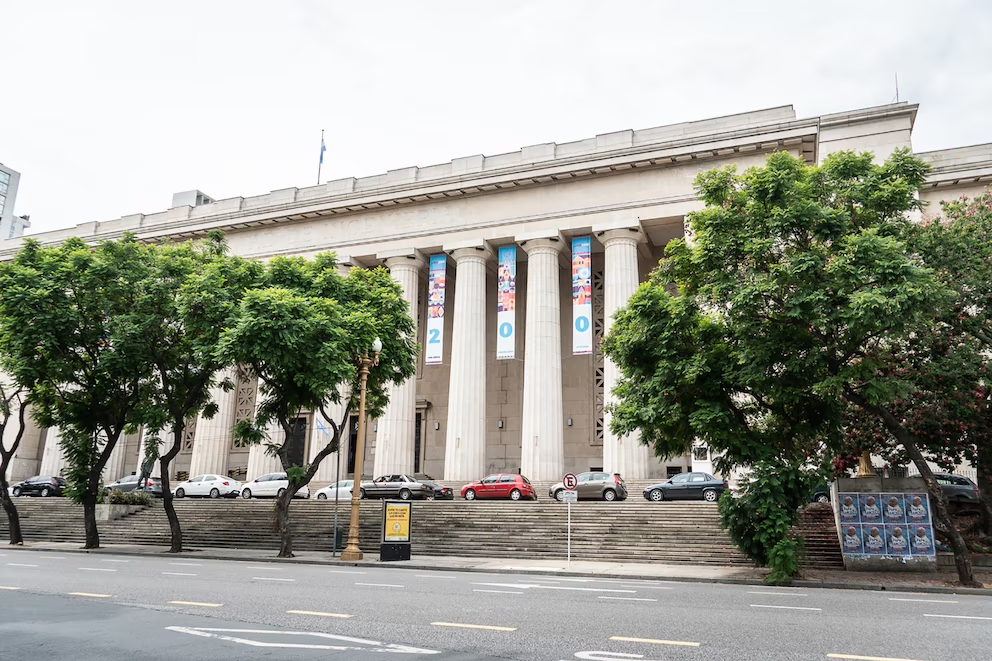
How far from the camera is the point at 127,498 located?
3409 centimetres

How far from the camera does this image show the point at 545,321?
1475 inches

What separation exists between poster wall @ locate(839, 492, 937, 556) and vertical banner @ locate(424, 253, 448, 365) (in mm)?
21719

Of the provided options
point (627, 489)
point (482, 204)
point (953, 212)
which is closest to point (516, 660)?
point (953, 212)

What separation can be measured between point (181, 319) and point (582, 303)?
18834 millimetres

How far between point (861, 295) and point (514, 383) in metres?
30.6

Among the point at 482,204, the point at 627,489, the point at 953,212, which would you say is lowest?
the point at 627,489

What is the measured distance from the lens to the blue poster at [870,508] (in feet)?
64.7

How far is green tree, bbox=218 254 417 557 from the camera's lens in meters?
22.6

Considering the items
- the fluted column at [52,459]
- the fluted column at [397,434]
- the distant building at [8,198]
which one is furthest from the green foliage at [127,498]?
the distant building at [8,198]

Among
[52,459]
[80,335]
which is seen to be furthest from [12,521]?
[52,459]

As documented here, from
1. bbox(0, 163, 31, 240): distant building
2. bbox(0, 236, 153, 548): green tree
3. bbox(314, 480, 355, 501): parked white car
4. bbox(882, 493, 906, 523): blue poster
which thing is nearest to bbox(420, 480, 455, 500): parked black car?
bbox(314, 480, 355, 501): parked white car

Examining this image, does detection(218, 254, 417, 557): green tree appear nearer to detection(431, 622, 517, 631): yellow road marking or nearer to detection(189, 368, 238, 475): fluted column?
detection(431, 622, 517, 631): yellow road marking

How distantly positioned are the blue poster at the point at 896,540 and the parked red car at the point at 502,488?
15559mm

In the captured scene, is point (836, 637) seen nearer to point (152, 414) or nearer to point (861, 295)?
point (861, 295)
